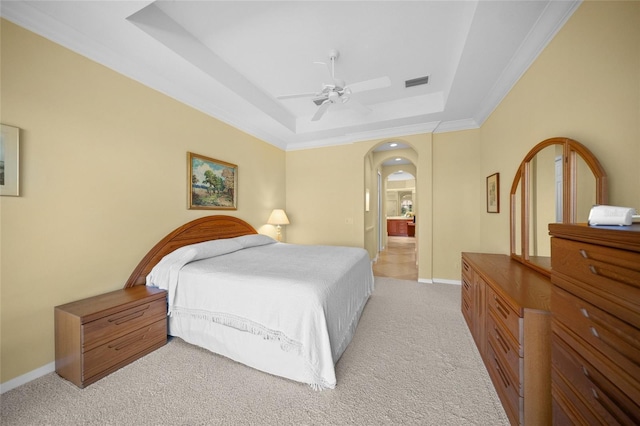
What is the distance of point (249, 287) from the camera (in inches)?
72.6

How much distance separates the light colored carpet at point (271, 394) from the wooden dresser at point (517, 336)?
0.23m

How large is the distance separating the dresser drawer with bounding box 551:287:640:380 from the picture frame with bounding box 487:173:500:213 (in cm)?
259

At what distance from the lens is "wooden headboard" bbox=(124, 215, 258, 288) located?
243 centimetres

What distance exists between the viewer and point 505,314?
144 cm

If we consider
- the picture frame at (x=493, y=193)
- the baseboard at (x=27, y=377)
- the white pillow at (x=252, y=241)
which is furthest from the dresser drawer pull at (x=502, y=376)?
the baseboard at (x=27, y=377)

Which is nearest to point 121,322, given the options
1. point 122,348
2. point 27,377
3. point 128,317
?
point 128,317

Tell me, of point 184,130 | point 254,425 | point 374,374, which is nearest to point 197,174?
point 184,130

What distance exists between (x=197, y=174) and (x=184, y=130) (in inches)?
22.4

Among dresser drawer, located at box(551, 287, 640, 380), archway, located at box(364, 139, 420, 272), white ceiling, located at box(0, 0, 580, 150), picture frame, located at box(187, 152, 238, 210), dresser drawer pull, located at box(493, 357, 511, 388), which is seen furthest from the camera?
archway, located at box(364, 139, 420, 272)

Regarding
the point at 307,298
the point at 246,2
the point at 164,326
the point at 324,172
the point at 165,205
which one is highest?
the point at 246,2

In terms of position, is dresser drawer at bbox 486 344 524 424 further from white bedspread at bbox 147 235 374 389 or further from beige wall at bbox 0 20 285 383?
beige wall at bbox 0 20 285 383

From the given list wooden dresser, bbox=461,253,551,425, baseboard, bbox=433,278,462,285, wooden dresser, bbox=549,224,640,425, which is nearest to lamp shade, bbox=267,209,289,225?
baseboard, bbox=433,278,462,285

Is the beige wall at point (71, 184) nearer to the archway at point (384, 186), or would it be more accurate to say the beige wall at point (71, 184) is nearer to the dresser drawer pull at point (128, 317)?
the dresser drawer pull at point (128, 317)

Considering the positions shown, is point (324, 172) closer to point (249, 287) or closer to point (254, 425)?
point (249, 287)
